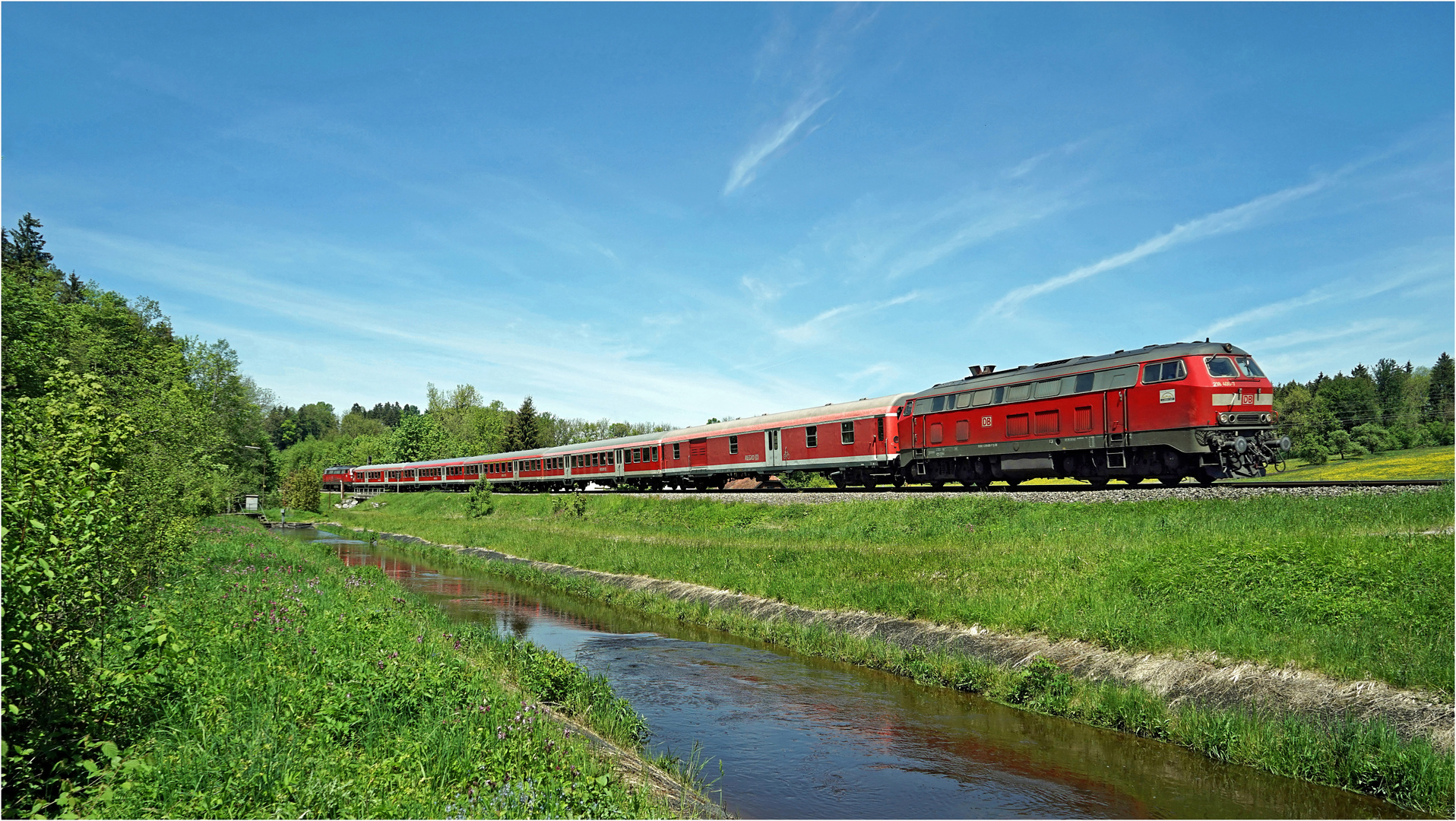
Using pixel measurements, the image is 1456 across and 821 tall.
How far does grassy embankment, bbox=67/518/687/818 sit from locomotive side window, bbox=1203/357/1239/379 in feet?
63.1

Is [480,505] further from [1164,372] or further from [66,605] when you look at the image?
[66,605]

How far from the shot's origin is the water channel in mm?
9539

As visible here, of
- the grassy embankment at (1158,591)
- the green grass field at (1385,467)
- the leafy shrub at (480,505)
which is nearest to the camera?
the grassy embankment at (1158,591)

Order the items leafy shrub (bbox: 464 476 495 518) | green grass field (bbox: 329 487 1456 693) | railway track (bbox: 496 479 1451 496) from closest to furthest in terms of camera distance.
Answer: green grass field (bbox: 329 487 1456 693) < railway track (bbox: 496 479 1451 496) < leafy shrub (bbox: 464 476 495 518)

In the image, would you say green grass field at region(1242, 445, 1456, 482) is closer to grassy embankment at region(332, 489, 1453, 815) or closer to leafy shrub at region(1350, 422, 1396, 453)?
leafy shrub at region(1350, 422, 1396, 453)

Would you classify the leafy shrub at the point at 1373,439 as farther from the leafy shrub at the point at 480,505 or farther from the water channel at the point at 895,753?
the water channel at the point at 895,753

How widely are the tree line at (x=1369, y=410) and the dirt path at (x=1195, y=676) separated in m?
52.8

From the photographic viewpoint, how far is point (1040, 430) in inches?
1094

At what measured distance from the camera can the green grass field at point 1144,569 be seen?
12164 millimetres

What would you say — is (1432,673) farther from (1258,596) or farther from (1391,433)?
(1391,433)

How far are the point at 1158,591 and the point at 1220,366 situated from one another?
11158 millimetres

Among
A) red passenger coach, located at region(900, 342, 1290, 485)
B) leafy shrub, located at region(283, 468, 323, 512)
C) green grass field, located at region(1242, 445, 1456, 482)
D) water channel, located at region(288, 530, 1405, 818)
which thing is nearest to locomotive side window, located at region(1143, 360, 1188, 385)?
red passenger coach, located at region(900, 342, 1290, 485)

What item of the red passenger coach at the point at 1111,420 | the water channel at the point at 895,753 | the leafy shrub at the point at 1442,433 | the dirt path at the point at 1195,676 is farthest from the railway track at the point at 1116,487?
the leafy shrub at the point at 1442,433

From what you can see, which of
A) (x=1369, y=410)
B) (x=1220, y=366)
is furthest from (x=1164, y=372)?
(x=1369, y=410)
